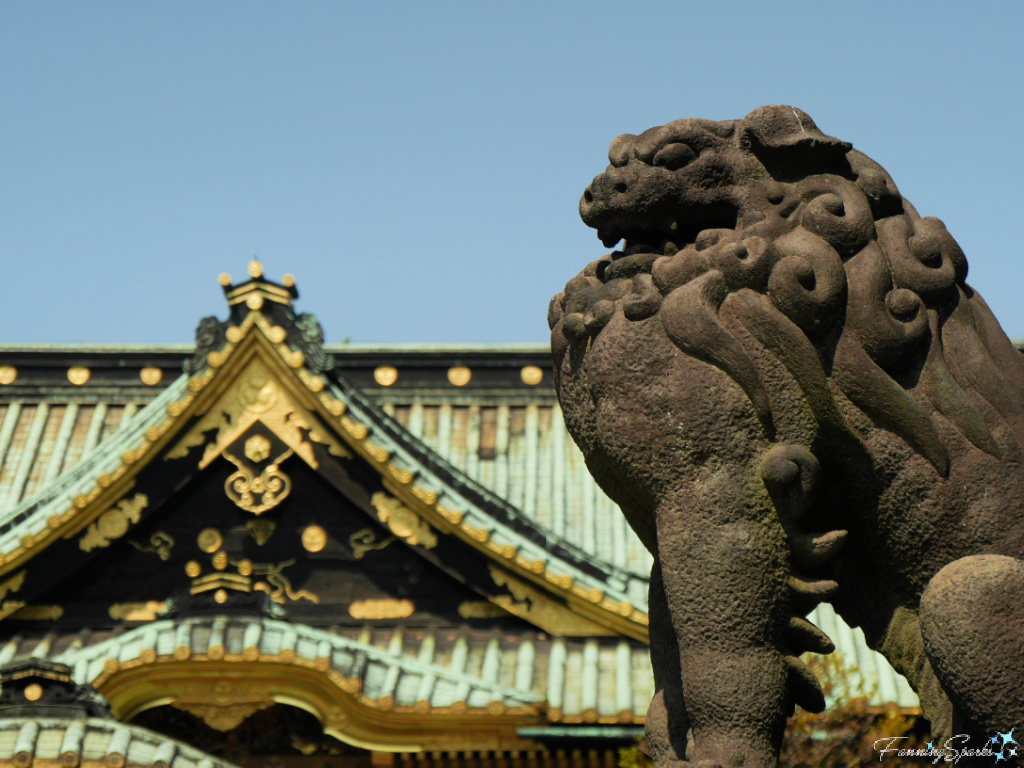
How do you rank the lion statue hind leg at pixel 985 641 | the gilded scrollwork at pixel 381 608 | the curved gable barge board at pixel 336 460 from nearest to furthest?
the lion statue hind leg at pixel 985 641, the curved gable barge board at pixel 336 460, the gilded scrollwork at pixel 381 608

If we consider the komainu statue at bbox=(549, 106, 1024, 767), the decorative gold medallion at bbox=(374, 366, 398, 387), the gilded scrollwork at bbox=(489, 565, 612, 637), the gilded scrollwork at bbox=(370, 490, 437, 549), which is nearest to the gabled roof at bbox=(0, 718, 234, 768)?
the gilded scrollwork at bbox=(370, 490, 437, 549)

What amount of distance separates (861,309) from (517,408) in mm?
7471

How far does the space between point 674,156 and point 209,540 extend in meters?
5.48

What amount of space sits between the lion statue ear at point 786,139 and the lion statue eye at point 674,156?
0.41ft

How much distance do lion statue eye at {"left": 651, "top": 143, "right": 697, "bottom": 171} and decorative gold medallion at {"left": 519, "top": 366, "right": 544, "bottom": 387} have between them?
7.27 m

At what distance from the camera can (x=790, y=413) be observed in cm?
253

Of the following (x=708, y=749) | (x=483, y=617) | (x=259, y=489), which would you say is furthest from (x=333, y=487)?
(x=708, y=749)

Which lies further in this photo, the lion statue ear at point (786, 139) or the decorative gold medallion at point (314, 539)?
the decorative gold medallion at point (314, 539)

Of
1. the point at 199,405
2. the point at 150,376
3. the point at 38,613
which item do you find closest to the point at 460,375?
the point at 150,376

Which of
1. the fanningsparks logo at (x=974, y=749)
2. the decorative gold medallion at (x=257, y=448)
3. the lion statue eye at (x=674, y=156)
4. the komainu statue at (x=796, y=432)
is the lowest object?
the fanningsparks logo at (x=974, y=749)

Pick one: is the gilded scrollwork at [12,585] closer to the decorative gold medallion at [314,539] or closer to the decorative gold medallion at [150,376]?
the decorative gold medallion at [314,539]

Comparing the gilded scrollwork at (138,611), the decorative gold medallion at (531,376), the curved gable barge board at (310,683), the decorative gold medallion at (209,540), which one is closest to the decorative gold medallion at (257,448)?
the decorative gold medallion at (209,540)

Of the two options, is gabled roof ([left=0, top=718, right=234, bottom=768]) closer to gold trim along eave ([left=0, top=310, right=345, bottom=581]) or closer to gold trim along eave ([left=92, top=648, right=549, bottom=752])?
gold trim along eave ([left=92, top=648, right=549, bottom=752])

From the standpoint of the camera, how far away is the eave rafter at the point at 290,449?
7.16m
